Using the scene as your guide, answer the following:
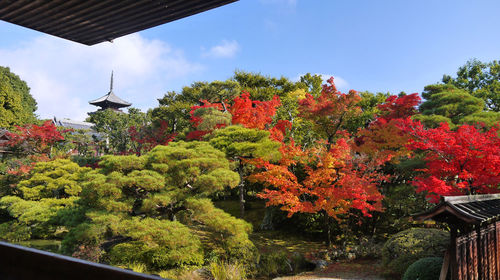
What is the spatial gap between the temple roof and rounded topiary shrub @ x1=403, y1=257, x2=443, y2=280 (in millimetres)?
1498

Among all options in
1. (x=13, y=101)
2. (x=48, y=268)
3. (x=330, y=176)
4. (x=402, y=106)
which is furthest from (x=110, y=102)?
(x=48, y=268)

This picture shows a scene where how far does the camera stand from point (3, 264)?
973 mm

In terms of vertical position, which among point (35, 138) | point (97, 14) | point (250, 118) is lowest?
point (97, 14)

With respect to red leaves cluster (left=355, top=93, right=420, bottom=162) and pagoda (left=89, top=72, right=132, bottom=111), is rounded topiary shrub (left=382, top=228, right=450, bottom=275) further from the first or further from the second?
pagoda (left=89, top=72, right=132, bottom=111)

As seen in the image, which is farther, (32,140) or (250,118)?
(32,140)

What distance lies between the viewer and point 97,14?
1967 mm

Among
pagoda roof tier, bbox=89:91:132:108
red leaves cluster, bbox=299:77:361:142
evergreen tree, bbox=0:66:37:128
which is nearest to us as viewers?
red leaves cluster, bbox=299:77:361:142

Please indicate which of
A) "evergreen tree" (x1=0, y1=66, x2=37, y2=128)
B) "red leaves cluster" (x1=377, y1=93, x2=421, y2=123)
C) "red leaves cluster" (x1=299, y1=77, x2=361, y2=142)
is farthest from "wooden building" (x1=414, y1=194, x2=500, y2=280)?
"evergreen tree" (x1=0, y1=66, x2=37, y2=128)

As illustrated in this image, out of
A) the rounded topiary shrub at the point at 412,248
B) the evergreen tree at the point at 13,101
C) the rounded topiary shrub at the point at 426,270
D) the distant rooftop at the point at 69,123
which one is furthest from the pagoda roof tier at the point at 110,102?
the rounded topiary shrub at the point at 426,270

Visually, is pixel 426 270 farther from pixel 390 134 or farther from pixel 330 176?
pixel 390 134

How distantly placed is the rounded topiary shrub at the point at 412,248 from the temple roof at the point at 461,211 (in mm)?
2510

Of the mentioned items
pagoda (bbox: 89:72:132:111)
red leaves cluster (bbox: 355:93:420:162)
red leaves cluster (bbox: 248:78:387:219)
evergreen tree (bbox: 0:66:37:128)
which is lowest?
red leaves cluster (bbox: 248:78:387:219)

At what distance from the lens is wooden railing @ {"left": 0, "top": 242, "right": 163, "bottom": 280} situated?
2.14 feet

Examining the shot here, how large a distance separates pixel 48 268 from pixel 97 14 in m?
1.67
